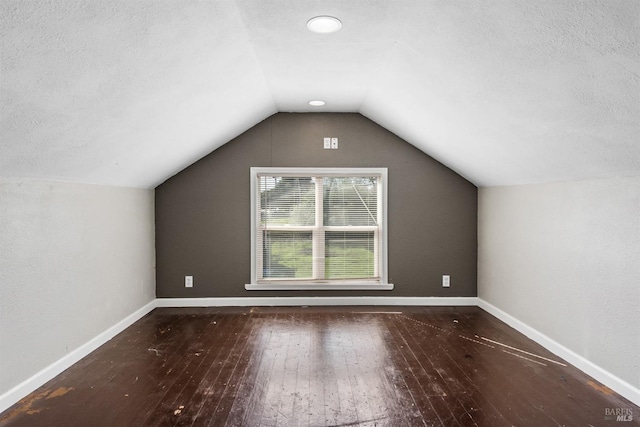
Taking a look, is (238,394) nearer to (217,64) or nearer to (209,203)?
(217,64)

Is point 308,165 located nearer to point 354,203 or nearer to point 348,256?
point 354,203

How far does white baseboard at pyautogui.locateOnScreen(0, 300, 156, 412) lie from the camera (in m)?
2.55

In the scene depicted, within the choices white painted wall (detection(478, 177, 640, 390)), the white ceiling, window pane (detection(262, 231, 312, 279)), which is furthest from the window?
white painted wall (detection(478, 177, 640, 390))

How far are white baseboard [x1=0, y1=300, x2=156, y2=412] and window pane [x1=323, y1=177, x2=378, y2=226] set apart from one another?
7.83 ft

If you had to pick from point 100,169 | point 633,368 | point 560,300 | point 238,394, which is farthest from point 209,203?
point 633,368

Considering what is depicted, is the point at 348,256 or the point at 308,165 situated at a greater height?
the point at 308,165

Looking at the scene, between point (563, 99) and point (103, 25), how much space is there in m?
2.27

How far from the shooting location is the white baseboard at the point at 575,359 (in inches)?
103

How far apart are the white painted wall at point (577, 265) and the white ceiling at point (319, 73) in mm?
200

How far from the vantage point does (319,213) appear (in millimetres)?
5000

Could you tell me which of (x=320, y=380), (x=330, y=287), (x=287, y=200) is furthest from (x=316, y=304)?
(x=320, y=380)

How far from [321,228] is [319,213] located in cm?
18

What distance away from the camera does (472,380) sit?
2910 mm

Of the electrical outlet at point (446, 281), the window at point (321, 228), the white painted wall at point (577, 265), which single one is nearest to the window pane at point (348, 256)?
the window at point (321, 228)
